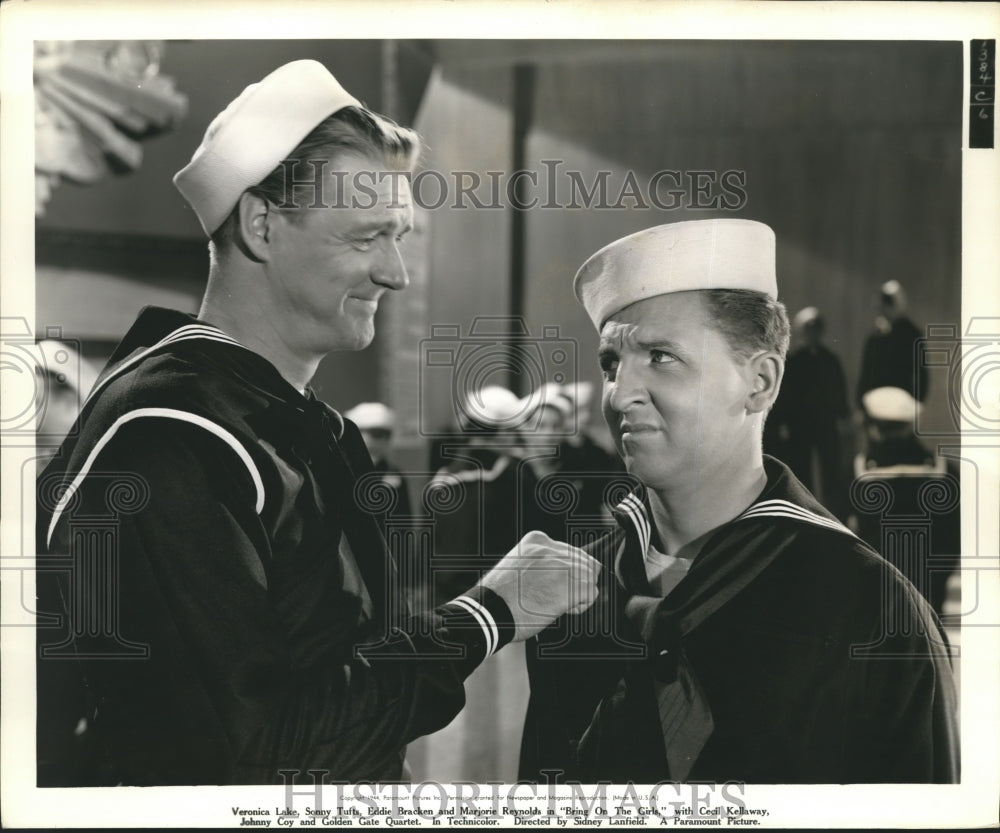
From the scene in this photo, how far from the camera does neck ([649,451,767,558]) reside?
2.66m

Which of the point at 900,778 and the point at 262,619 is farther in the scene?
the point at 900,778

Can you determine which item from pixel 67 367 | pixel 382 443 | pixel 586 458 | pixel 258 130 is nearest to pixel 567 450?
pixel 586 458

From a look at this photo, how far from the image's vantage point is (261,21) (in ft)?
8.78

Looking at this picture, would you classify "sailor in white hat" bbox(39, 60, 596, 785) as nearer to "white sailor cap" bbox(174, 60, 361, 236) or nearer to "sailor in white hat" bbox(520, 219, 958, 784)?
"white sailor cap" bbox(174, 60, 361, 236)

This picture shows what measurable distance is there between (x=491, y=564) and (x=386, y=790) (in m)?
0.76

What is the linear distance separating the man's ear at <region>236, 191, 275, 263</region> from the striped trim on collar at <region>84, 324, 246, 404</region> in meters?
0.24

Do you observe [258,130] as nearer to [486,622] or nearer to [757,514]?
[486,622]

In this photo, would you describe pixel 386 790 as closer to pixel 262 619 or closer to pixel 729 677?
pixel 262 619

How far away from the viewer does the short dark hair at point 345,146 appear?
8.53 ft

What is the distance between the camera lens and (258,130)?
2.61 m

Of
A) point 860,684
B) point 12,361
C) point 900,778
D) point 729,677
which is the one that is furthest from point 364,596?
point 900,778

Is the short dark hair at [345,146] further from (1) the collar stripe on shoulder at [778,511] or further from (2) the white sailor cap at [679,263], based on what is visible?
(1) the collar stripe on shoulder at [778,511]

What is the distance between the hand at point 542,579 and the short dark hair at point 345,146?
1.16m

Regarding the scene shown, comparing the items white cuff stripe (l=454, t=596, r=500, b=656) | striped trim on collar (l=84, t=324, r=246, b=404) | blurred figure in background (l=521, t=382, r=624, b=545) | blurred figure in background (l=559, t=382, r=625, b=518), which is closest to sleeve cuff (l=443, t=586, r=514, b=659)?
white cuff stripe (l=454, t=596, r=500, b=656)
